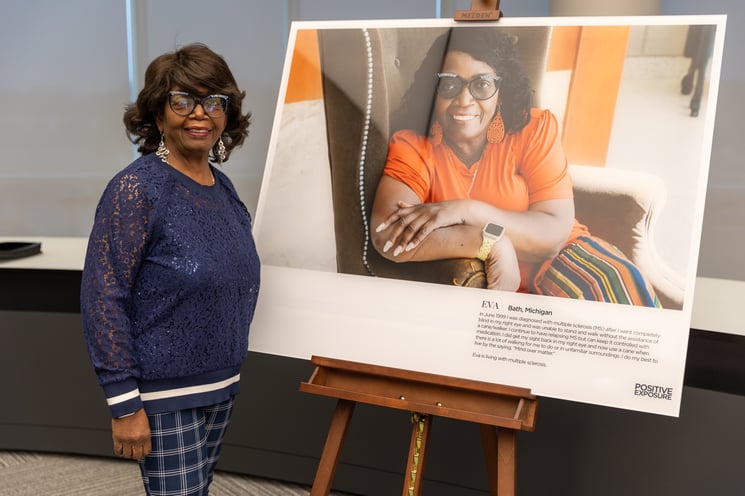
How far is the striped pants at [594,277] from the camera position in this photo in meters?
1.39

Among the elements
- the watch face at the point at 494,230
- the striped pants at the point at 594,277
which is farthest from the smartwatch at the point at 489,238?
the striped pants at the point at 594,277

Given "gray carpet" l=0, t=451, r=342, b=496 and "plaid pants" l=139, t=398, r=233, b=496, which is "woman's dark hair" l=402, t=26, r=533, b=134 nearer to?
"plaid pants" l=139, t=398, r=233, b=496

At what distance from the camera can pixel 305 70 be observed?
5.77 feet

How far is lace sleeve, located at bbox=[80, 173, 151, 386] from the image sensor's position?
1.27 metres

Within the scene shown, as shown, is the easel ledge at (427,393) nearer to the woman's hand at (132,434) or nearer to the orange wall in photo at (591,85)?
the woman's hand at (132,434)

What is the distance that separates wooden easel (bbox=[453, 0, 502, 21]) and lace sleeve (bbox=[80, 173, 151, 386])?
2.63 feet

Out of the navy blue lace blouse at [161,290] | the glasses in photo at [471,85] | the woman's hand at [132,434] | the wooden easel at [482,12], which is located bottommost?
the woman's hand at [132,434]

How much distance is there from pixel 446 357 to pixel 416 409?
0.44 ft

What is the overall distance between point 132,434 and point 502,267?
0.79m

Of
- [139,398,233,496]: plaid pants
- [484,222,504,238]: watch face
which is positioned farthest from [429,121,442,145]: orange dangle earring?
[139,398,233,496]: plaid pants

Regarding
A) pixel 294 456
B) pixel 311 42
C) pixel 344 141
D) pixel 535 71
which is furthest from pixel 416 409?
pixel 294 456

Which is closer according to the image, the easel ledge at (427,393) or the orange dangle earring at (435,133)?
the easel ledge at (427,393)

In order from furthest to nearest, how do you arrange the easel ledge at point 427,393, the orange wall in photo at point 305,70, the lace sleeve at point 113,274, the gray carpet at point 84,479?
1. the gray carpet at point 84,479
2. the orange wall in photo at point 305,70
3. the easel ledge at point 427,393
4. the lace sleeve at point 113,274

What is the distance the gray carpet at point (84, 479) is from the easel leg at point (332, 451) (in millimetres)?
910
